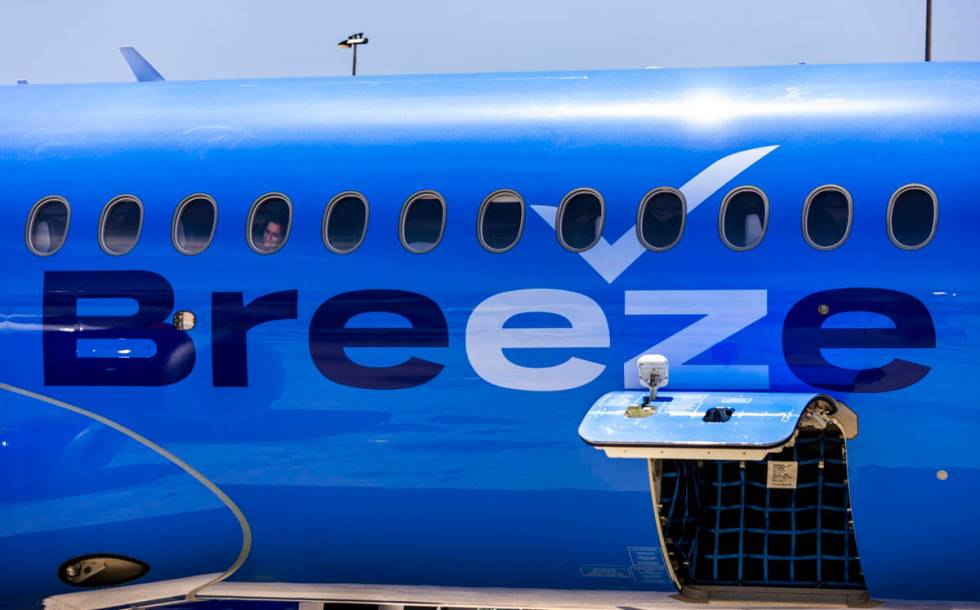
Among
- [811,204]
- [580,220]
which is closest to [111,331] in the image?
[580,220]

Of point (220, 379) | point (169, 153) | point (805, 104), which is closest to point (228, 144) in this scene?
point (169, 153)

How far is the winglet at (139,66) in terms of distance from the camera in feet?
48.1

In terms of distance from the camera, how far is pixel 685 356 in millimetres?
Answer: 11641

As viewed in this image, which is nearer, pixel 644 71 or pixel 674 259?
pixel 674 259

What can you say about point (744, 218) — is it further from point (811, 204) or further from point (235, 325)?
point (235, 325)

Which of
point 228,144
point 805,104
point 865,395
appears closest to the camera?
point 865,395

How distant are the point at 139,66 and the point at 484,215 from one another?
14.8 ft

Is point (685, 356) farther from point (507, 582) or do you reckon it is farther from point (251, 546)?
point (251, 546)

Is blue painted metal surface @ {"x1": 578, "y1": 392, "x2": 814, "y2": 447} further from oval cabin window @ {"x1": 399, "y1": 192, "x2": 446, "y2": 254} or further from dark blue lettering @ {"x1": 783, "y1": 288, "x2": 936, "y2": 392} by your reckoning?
oval cabin window @ {"x1": 399, "y1": 192, "x2": 446, "y2": 254}

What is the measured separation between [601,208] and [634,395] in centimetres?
154

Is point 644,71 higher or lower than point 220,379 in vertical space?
higher

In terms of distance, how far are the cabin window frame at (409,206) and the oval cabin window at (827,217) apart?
9.50 feet

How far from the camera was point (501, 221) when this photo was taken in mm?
12133

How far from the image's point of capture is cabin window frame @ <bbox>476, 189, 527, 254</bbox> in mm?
12031
